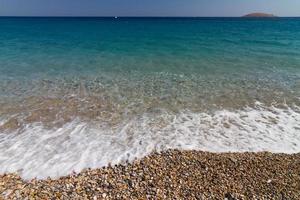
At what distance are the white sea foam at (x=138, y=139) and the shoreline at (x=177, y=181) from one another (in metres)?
0.52

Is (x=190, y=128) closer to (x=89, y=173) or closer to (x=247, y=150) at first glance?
(x=247, y=150)

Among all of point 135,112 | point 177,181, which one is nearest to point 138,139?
point 135,112

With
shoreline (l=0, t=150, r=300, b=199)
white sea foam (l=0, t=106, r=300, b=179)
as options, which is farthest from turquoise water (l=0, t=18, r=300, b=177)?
shoreline (l=0, t=150, r=300, b=199)

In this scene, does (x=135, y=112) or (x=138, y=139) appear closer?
(x=138, y=139)

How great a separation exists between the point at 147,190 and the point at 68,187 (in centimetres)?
158

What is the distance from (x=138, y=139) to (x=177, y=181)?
7.66 ft

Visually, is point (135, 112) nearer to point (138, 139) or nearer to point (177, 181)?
point (138, 139)

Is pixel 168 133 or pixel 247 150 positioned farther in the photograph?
pixel 168 133

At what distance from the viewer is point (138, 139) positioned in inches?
281

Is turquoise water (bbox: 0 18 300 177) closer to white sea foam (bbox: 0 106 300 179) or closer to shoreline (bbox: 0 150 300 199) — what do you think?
white sea foam (bbox: 0 106 300 179)

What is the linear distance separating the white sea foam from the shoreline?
525 mm

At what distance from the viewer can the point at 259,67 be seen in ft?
53.7

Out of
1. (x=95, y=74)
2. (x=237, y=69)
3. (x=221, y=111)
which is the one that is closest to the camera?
(x=221, y=111)

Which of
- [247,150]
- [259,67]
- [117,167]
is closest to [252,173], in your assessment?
[247,150]
